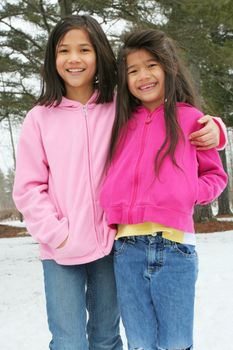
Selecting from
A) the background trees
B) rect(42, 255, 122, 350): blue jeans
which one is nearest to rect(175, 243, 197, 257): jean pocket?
rect(42, 255, 122, 350): blue jeans

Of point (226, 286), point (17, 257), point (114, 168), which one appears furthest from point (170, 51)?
point (17, 257)

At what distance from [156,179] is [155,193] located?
0.20 ft

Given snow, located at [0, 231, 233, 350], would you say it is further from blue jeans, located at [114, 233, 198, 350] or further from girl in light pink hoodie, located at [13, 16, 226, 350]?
girl in light pink hoodie, located at [13, 16, 226, 350]

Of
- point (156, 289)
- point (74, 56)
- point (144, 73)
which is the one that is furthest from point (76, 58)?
point (156, 289)

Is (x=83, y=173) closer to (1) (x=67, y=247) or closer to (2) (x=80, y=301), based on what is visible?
(1) (x=67, y=247)

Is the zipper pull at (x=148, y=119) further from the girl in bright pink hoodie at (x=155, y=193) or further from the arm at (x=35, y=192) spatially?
the arm at (x=35, y=192)

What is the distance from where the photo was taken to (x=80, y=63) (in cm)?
219

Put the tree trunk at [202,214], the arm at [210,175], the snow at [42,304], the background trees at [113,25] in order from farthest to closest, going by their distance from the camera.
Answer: the tree trunk at [202,214] → the background trees at [113,25] → the snow at [42,304] → the arm at [210,175]

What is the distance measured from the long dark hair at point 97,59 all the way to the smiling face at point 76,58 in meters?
0.02

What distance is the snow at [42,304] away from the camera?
3930 mm

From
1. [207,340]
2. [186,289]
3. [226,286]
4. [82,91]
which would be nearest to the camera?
[186,289]

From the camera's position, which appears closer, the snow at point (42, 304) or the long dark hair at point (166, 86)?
the long dark hair at point (166, 86)

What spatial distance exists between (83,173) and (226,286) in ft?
12.5

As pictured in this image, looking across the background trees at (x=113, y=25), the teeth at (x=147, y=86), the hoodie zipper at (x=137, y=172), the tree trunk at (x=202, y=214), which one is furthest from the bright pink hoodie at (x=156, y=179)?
the tree trunk at (x=202, y=214)
